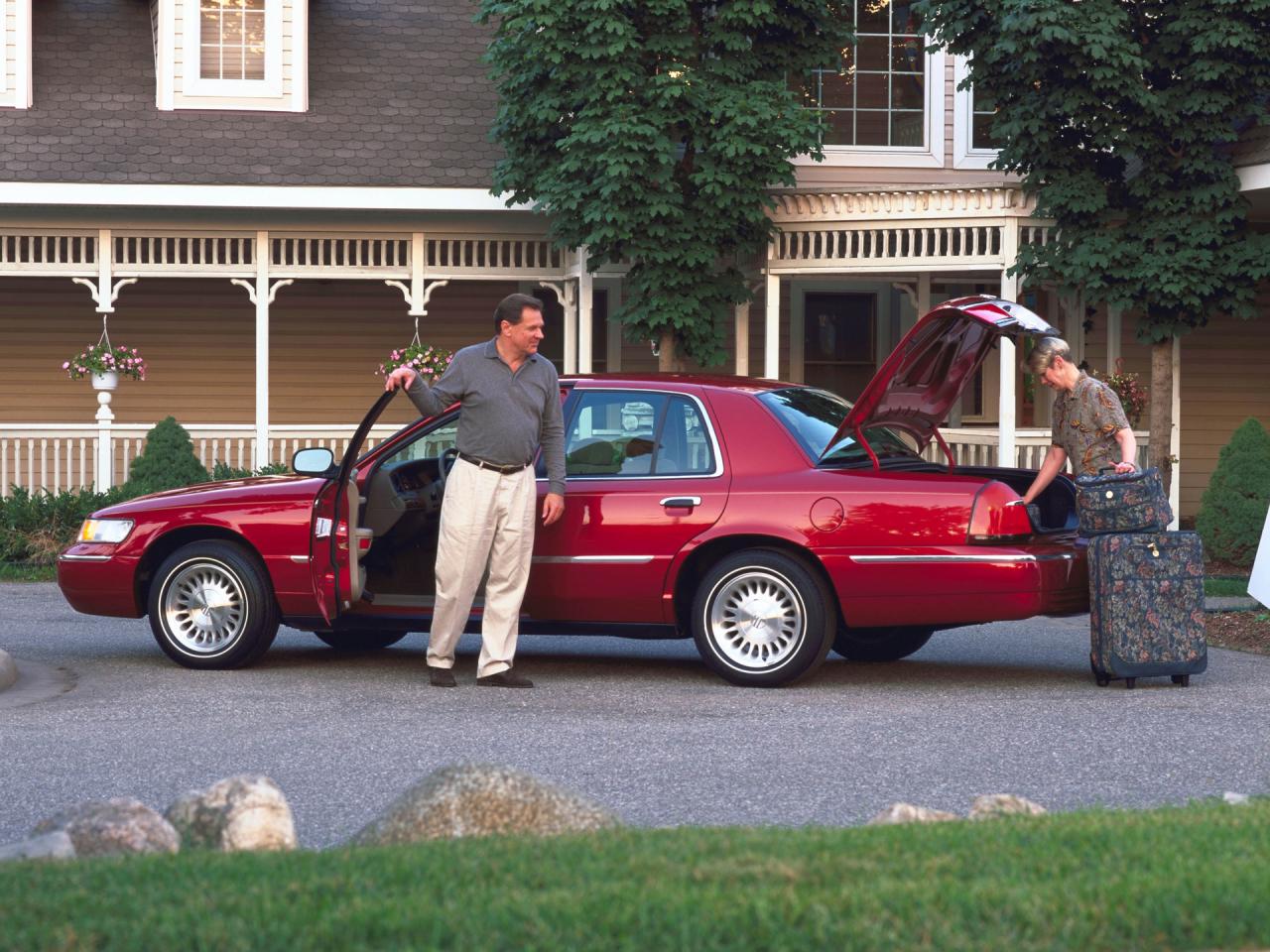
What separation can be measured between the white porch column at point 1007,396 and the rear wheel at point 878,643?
673 cm

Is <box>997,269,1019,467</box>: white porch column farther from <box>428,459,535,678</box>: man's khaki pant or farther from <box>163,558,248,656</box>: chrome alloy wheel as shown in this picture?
<box>163,558,248,656</box>: chrome alloy wheel

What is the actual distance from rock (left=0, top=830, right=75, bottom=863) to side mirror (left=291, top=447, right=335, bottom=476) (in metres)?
4.64

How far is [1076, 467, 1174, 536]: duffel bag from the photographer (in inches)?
A: 354

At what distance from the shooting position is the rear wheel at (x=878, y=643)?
10.4 m

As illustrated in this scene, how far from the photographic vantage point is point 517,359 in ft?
30.2

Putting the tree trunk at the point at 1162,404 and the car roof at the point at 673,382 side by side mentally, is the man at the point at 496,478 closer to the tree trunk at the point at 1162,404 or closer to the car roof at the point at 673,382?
the car roof at the point at 673,382

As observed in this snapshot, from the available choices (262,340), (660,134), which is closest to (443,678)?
(660,134)

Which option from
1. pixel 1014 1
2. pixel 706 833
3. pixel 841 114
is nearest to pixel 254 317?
pixel 841 114

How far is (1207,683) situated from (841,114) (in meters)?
11.5

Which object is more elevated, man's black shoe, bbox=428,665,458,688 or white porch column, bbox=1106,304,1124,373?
white porch column, bbox=1106,304,1124,373

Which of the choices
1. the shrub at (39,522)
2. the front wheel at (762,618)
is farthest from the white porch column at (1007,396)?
the shrub at (39,522)

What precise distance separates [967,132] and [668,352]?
184 inches

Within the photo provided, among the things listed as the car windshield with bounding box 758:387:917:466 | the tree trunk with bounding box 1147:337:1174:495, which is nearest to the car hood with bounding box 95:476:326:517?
the car windshield with bounding box 758:387:917:466

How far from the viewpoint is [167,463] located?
1786 centimetres
